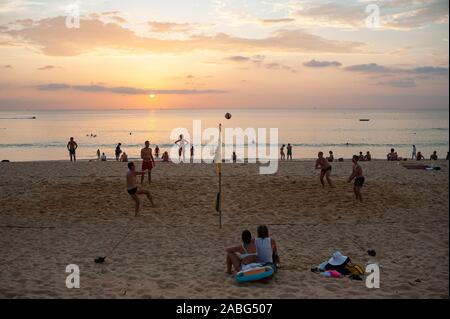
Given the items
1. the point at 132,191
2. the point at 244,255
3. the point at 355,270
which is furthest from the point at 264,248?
the point at 132,191

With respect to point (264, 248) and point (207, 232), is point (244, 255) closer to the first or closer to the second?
point (264, 248)


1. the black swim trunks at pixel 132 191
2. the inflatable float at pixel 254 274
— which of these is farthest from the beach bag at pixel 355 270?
the black swim trunks at pixel 132 191

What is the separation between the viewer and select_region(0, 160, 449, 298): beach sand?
6.31 m

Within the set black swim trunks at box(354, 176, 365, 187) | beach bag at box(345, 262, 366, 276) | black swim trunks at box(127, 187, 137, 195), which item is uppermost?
black swim trunks at box(354, 176, 365, 187)

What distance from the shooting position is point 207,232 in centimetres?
989

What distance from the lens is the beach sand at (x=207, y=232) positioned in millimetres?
6309

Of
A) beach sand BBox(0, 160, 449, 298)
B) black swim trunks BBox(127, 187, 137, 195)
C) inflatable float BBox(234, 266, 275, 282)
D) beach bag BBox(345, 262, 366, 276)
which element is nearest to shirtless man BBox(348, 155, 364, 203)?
beach sand BBox(0, 160, 449, 298)

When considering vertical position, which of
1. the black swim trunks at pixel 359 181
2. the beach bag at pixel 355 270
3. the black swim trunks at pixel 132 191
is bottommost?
the beach bag at pixel 355 270

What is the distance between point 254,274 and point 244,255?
0.50m

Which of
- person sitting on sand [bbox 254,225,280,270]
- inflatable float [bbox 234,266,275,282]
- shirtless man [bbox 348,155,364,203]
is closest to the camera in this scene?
inflatable float [bbox 234,266,275,282]

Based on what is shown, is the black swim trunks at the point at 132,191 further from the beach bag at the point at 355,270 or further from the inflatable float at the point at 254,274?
the beach bag at the point at 355,270

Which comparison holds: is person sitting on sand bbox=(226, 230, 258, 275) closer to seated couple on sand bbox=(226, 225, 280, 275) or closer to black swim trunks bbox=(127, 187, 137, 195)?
seated couple on sand bbox=(226, 225, 280, 275)
